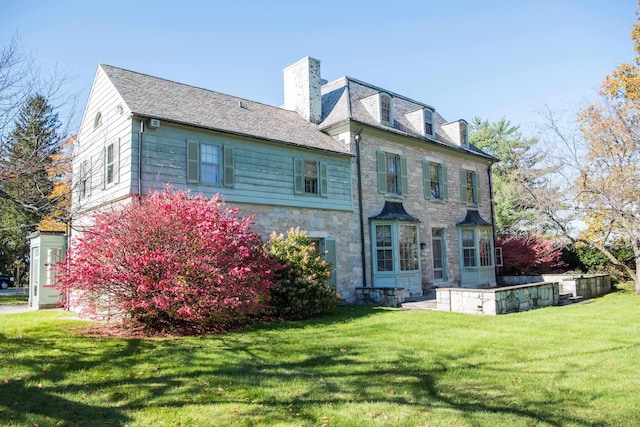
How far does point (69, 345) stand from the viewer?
7.37 metres

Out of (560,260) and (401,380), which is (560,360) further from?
(560,260)

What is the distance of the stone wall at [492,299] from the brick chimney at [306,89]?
Result: 8.30 meters

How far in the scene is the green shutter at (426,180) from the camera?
58.7 feet

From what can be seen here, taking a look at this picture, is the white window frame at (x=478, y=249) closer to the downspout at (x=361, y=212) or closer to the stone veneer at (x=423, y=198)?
the stone veneer at (x=423, y=198)

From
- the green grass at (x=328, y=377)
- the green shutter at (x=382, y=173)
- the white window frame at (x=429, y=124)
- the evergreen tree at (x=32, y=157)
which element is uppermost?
the white window frame at (x=429, y=124)

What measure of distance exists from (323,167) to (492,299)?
6604 millimetres

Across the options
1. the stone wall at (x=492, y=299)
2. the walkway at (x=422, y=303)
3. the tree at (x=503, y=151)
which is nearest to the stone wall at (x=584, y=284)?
the stone wall at (x=492, y=299)

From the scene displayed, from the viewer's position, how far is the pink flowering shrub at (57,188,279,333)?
8359 millimetres

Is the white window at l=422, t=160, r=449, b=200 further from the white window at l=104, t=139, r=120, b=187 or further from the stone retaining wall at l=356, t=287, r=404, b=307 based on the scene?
the white window at l=104, t=139, r=120, b=187

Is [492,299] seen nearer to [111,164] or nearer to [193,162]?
[193,162]

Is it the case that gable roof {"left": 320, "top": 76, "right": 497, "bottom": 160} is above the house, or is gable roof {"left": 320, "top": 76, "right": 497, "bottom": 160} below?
above

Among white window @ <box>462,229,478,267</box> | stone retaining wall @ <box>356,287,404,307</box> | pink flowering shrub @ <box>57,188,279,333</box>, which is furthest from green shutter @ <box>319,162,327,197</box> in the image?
white window @ <box>462,229,478,267</box>

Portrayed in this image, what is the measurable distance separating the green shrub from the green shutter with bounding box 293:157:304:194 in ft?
8.40

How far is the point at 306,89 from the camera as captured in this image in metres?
16.8
